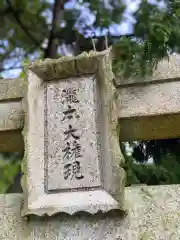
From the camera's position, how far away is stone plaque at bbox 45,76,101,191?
1733 millimetres

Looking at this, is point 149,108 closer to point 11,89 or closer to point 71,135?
point 71,135

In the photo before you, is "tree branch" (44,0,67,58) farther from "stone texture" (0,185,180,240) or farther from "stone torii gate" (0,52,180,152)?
"stone texture" (0,185,180,240)

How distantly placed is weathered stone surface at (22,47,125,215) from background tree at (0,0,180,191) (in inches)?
9.3

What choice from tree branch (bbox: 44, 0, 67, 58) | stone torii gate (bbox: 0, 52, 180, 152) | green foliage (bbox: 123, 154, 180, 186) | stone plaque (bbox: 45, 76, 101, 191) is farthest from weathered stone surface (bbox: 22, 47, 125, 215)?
tree branch (bbox: 44, 0, 67, 58)

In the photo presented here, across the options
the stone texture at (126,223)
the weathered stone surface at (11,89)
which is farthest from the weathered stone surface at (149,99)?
the weathered stone surface at (11,89)

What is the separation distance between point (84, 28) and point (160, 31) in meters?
1.49

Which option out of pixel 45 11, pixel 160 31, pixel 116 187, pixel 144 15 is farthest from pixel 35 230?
pixel 45 11

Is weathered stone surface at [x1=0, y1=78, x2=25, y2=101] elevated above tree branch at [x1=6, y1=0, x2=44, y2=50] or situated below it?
below

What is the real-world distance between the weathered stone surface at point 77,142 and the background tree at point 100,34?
235mm

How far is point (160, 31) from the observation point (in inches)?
75.9

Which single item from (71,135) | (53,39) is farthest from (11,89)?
(53,39)

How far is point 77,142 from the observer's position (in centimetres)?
180

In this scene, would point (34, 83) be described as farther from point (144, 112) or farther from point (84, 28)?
point (84, 28)

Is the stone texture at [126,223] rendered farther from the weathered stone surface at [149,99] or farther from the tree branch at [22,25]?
the tree branch at [22,25]
